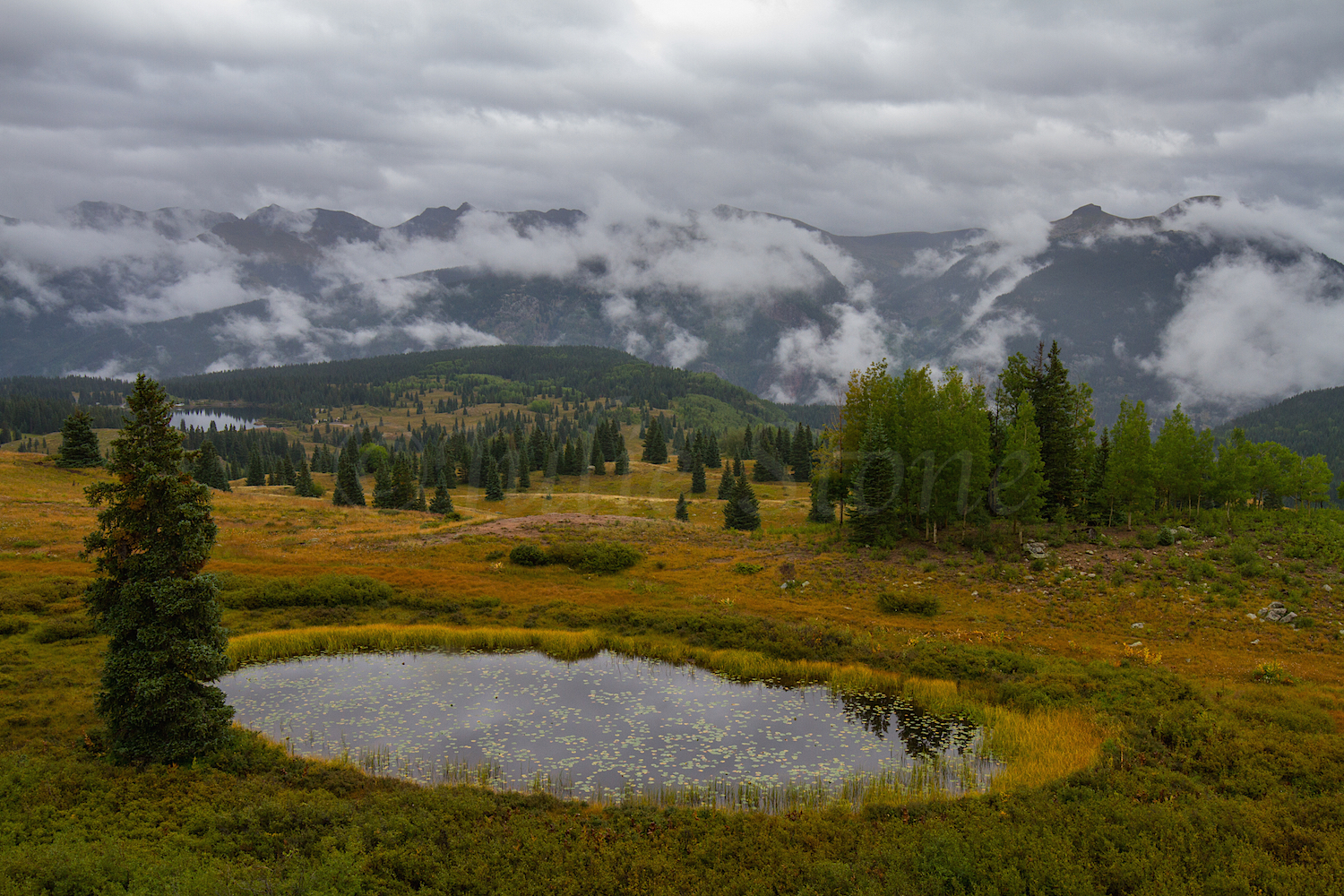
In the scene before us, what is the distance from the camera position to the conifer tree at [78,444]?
318 feet

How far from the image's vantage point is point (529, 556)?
5534cm

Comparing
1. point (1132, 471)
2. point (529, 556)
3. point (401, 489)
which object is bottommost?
point (529, 556)

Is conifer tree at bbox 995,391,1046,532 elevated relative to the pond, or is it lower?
elevated

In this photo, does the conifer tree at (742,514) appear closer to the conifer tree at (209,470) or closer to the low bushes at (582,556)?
the low bushes at (582,556)

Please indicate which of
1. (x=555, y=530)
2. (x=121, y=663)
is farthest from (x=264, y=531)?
(x=121, y=663)

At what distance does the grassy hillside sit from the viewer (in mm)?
16547

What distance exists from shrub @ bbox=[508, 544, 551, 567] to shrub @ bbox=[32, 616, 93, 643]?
26521 mm

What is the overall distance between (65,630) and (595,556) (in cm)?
3183

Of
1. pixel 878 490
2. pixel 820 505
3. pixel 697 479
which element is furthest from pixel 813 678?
pixel 697 479

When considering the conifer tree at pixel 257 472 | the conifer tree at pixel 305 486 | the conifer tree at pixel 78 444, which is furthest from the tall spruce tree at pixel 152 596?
the conifer tree at pixel 257 472

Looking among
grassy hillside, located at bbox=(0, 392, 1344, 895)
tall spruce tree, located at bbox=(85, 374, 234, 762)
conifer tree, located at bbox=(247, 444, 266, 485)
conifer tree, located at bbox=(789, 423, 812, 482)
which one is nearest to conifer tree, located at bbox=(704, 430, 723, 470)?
conifer tree, located at bbox=(789, 423, 812, 482)

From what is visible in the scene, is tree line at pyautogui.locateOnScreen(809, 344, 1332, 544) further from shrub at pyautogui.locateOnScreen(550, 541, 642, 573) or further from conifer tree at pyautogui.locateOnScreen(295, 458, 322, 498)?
conifer tree at pyautogui.locateOnScreen(295, 458, 322, 498)

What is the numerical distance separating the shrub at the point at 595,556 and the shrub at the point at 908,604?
2088 cm

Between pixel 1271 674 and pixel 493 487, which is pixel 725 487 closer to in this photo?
pixel 493 487
